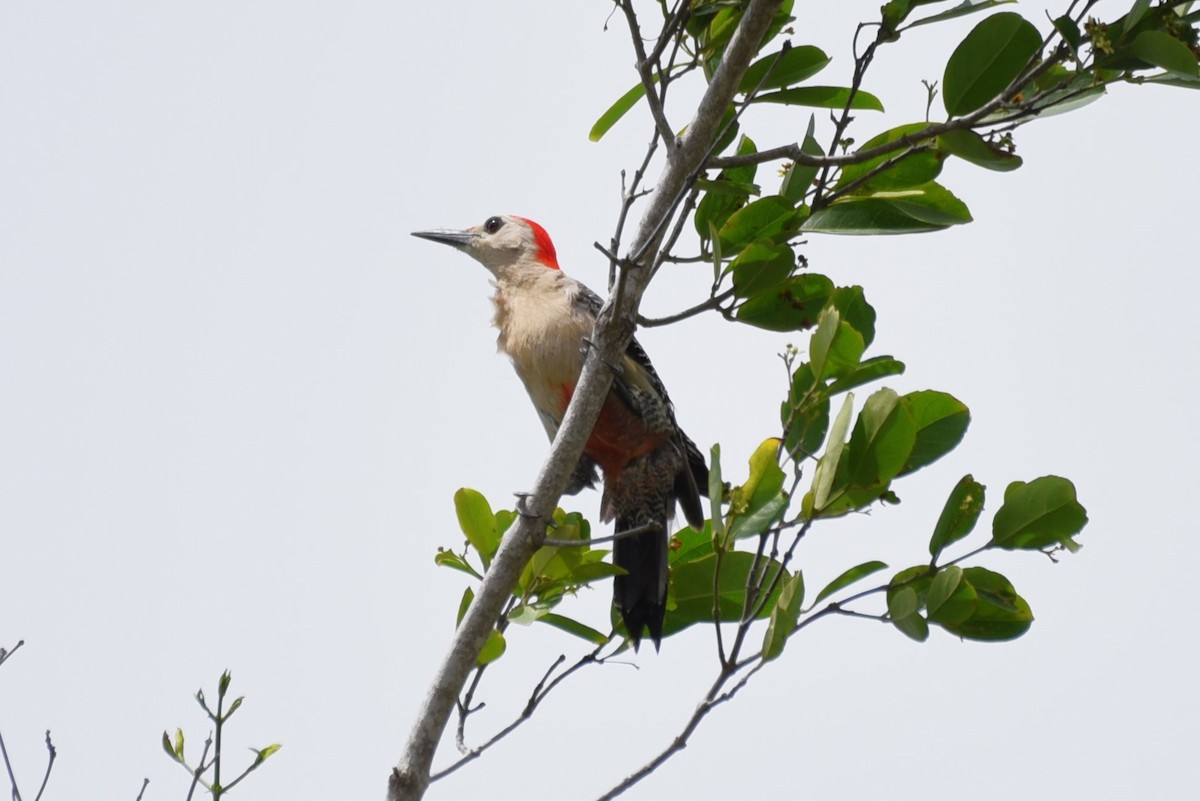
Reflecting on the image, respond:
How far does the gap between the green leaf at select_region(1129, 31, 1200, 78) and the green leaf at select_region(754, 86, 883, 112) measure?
733mm

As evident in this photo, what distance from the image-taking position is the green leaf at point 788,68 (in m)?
3.22

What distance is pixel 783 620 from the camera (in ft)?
8.76

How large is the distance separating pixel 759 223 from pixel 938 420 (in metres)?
0.70

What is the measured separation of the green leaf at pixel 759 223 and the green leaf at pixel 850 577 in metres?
0.86

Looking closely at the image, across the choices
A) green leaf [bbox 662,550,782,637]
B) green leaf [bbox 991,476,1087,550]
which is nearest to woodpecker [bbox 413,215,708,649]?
green leaf [bbox 662,550,782,637]

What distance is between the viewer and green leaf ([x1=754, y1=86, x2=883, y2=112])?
10.7 feet

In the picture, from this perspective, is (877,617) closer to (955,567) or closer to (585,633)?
(955,567)

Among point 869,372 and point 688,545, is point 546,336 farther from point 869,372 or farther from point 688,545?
point 869,372

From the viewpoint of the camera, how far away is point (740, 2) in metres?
3.09

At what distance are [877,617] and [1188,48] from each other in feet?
4.63

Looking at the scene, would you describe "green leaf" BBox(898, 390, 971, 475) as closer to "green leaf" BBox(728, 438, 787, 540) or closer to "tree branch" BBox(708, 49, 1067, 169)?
"green leaf" BBox(728, 438, 787, 540)

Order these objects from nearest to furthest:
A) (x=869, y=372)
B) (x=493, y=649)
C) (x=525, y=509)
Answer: (x=869, y=372) → (x=525, y=509) → (x=493, y=649)

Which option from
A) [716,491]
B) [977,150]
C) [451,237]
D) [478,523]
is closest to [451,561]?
[478,523]

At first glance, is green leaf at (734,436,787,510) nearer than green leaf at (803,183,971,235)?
Yes
